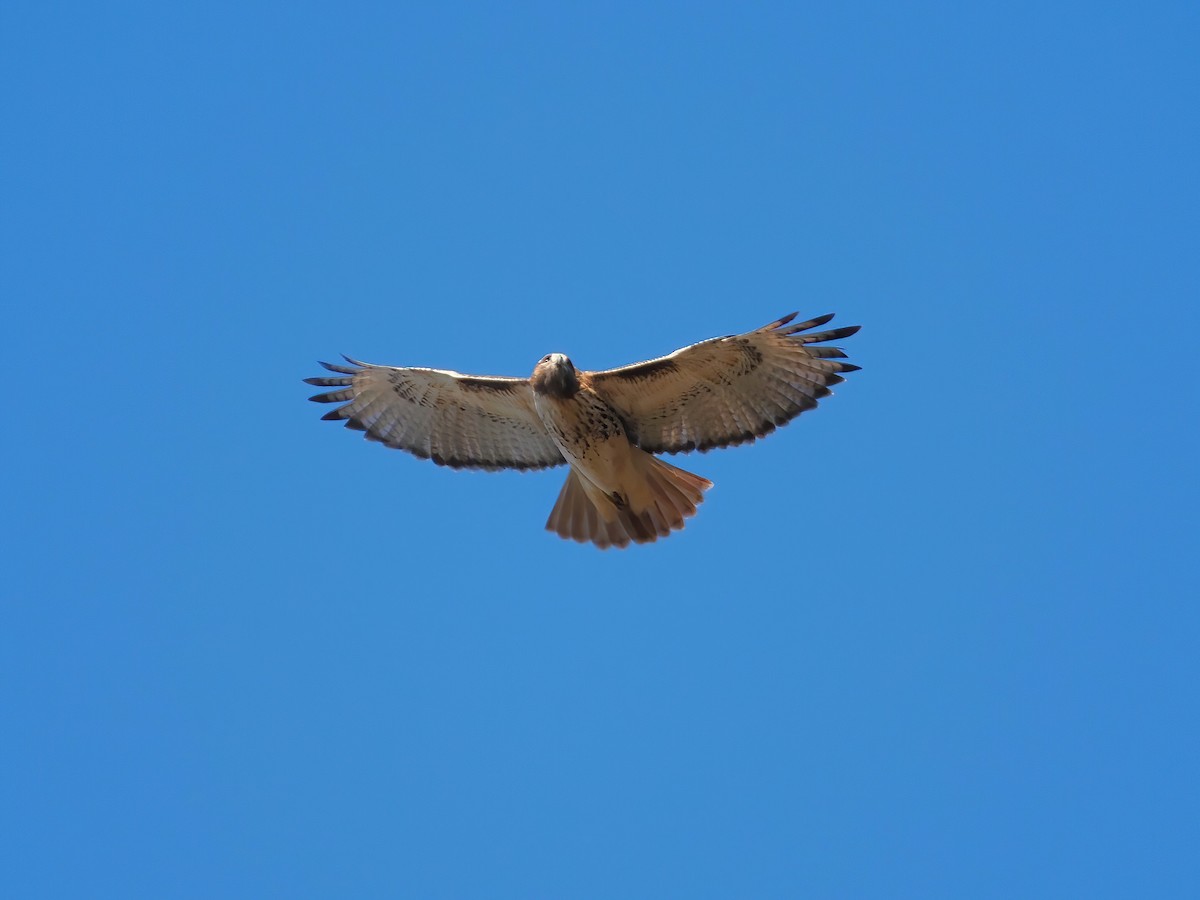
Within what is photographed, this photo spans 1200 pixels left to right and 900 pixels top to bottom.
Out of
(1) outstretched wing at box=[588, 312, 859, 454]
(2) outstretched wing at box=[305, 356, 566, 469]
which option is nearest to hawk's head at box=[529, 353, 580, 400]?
(1) outstretched wing at box=[588, 312, 859, 454]

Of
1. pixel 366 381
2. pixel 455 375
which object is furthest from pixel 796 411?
pixel 366 381

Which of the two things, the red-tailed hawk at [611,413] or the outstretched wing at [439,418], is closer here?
the red-tailed hawk at [611,413]

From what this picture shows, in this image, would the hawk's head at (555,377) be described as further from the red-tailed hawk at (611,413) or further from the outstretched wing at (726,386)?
the outstretched wing at (726,386)

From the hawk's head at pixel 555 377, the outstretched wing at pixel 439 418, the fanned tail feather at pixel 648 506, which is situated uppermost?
the outstretched wing at pixel 439 418

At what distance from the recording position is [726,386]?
12.2 metres

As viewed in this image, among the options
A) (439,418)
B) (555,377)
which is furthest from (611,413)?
(439,418)

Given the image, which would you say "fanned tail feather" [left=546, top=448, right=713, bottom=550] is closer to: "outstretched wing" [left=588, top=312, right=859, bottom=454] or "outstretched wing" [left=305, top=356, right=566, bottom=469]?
"outstretched wing" [left=588, top=312, right=859, bottom=454]

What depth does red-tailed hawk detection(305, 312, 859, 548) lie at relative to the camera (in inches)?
471

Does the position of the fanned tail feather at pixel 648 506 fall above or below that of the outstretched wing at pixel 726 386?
below

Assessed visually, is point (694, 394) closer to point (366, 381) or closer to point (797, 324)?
point (797, 324)

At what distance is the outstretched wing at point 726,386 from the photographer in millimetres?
11922

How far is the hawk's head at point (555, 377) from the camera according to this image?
38.6 ft

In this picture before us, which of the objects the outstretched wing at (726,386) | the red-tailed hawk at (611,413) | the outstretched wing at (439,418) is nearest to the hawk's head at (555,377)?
the red-tailed hawk at (611,413)

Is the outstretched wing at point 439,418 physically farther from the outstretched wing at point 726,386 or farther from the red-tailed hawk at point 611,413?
the outstretched wing at point 726,386
